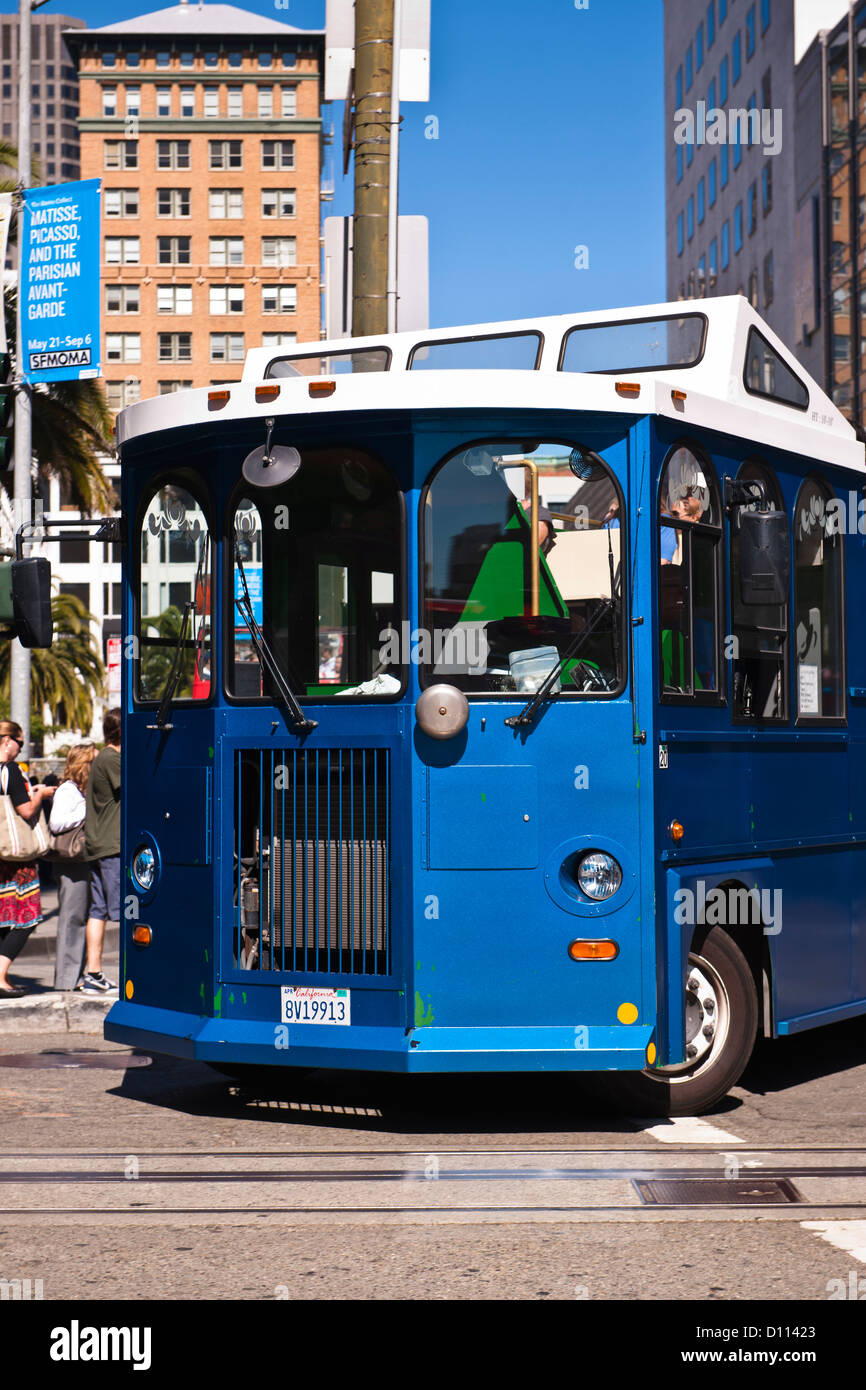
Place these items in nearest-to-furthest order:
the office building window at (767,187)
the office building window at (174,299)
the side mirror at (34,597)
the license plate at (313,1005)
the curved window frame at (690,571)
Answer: the license plate at (313,1005)
the curved window frame at (690,571)
the side mirror at (34,597)
the office building window at (767,187)
the office building window at (174,299)

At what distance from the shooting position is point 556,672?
710cm

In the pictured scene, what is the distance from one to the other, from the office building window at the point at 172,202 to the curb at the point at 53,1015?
88.5m

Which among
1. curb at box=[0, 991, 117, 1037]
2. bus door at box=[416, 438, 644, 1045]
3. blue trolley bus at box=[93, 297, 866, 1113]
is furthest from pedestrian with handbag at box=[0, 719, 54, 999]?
bus door at box=[416, 438, 644, 1045]

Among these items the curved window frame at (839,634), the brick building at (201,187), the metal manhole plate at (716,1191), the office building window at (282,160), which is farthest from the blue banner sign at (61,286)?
the office building window at (282,160)

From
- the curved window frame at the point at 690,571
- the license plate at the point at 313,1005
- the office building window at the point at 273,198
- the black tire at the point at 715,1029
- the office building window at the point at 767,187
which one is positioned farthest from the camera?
the office building window at the point at 273,198

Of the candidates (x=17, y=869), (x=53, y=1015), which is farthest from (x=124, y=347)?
(x=53, y=1015)

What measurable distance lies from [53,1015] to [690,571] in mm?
5175

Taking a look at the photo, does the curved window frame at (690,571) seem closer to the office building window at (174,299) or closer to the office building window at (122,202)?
the office building window at (174,299)

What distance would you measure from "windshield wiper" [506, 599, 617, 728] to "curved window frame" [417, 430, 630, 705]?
42 mm

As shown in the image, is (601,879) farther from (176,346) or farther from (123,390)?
(176,346)

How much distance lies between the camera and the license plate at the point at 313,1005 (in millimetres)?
7148

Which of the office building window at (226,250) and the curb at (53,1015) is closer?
the curb at (53,1015)

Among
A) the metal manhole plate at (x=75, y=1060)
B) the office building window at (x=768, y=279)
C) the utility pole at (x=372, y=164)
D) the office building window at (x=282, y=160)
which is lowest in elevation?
the metal manhole plate at (x=75, y=1060)

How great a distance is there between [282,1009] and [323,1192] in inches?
48.4
